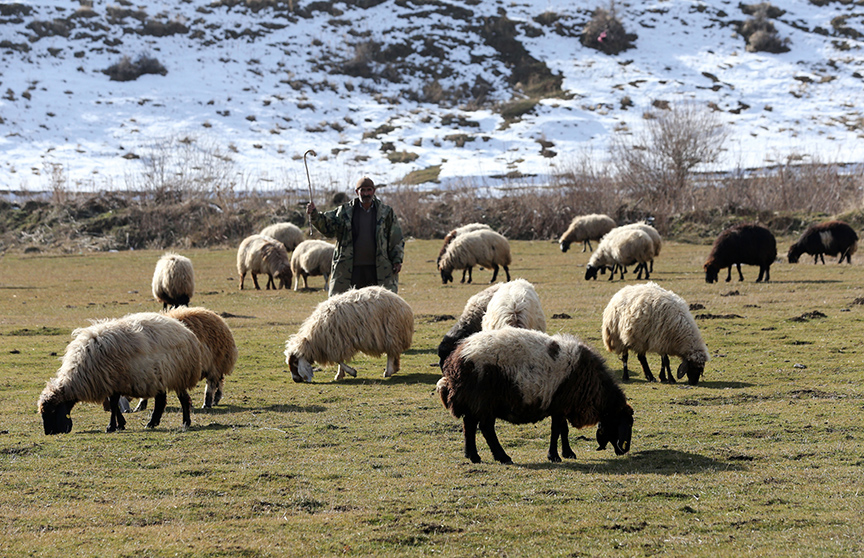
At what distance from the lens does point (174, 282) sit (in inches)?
798

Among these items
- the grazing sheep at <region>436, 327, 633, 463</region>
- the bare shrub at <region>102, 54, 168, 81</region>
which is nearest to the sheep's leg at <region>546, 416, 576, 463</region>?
the grazing sheep at <region>436, 327, 633, 463</region>

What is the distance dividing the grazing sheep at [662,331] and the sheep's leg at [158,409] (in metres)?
6.28

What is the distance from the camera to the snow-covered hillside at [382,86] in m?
63.0

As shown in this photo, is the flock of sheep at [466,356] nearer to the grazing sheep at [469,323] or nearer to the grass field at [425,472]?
the grazing sheep at [469,323]

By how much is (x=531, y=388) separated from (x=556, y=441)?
2.02 feet

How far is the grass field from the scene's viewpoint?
5719 mm

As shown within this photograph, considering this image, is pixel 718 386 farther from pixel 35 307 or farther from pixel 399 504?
pixel 35 307

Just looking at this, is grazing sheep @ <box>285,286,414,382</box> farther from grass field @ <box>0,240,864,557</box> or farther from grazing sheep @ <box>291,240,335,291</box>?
grazing sheep @ <box>291,240,335,291</box>

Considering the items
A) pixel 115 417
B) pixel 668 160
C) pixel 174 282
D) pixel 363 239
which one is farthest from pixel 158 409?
pixel 668 160

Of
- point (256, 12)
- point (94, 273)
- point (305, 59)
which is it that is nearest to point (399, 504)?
point (94, 273)

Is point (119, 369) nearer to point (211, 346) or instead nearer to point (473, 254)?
point (211, 346)

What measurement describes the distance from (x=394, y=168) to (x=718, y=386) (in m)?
50.9

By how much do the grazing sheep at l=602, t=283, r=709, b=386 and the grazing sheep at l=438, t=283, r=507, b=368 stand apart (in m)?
1.89

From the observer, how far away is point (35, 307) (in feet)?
74.3
